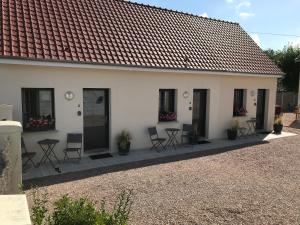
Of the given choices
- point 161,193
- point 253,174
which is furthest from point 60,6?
point 253,174

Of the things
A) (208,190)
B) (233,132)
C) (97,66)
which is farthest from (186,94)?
(208,190)

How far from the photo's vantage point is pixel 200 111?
13055 mm

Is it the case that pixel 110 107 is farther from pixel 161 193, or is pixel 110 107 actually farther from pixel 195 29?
pixel 195 29

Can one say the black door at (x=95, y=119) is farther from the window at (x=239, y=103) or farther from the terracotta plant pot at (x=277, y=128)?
the terracotta plant pot at (x=277, y=128)

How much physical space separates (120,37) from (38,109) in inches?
172

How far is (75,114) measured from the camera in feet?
31.3

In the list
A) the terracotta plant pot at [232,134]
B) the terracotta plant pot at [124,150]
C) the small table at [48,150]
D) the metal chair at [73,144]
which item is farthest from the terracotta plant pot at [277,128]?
the small table at [48,150]

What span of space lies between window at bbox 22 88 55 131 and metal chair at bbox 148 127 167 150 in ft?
11.9

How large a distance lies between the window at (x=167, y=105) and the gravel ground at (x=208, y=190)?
249 cm

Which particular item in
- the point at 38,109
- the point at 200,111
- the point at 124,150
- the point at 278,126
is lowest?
the point at 124,150

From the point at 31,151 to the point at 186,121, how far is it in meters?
6.30

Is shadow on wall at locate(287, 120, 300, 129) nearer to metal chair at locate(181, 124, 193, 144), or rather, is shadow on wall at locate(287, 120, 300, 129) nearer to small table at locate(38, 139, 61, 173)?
metal chair at locate(181, 124, 193, 144)

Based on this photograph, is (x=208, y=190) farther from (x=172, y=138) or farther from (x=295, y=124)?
(x=295, y=124)

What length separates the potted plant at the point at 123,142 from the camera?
10148 millimetres
